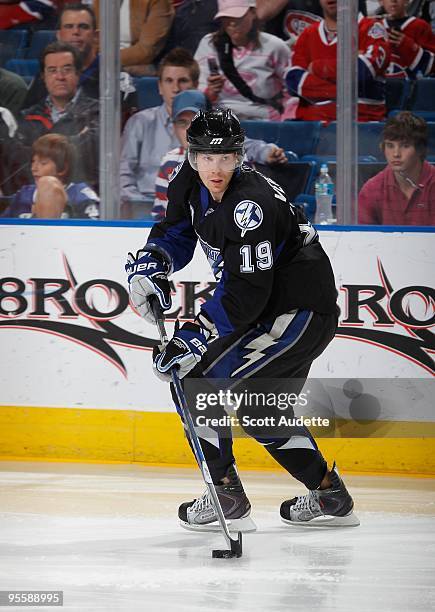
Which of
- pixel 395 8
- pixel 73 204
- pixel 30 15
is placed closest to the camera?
pixel 73 204

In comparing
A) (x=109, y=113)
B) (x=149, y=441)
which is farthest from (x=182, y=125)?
(x=149, y=441)

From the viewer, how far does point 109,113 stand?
13.7 ft

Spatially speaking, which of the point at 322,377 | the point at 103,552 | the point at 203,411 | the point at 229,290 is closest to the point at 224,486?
the point at 203,411

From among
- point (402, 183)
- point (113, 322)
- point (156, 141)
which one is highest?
point (156, 141)

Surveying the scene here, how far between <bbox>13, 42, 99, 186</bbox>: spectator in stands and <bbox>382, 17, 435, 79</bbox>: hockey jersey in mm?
1205

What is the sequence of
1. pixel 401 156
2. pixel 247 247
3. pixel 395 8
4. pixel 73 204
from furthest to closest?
pixel 395 8, pixel 73 204, pixel 401 156, pixel 247 247

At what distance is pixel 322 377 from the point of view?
153 inches

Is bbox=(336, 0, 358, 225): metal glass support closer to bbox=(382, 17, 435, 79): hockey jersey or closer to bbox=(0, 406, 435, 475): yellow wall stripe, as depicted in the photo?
bbox=(382, 17, 435, 79): hockey jersey

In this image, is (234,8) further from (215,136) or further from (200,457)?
(200,457)

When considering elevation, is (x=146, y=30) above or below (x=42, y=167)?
above

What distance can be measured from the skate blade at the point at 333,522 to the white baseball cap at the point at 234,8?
2233 mm

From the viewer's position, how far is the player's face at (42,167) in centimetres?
430

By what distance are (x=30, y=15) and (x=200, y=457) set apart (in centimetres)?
232

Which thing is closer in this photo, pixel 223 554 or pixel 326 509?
pixel 223 554
